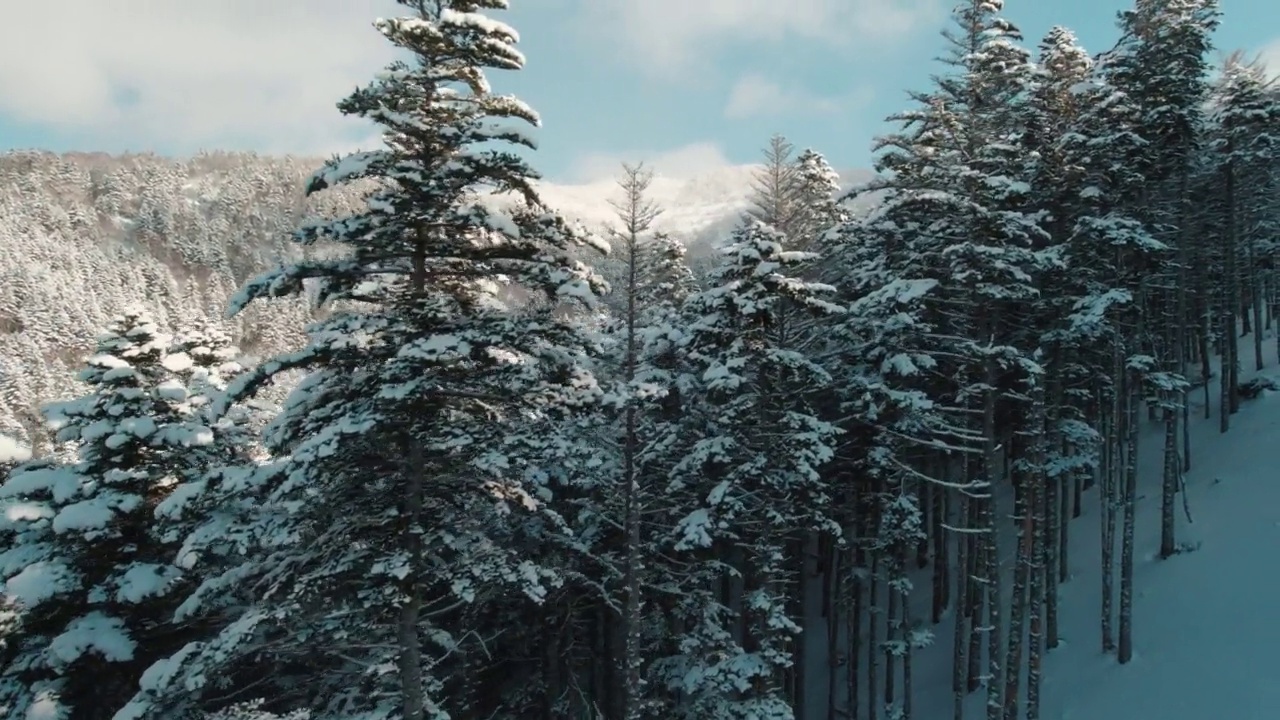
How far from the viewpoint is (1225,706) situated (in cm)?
1878

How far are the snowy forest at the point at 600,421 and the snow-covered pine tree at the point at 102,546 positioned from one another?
7 cm

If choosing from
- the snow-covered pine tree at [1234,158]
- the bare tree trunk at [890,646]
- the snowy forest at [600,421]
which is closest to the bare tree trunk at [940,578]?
the snowy forest at [600,421]

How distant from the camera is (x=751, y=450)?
18.1 metres

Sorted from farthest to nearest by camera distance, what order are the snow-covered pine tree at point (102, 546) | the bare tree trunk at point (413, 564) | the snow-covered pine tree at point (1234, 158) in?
the snow-covered pine tree at point (1234, 158)
the snow-covered pine tree at point (102, 546)
the bare tree trunk at point (413, 564)

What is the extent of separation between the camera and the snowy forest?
10719 mm

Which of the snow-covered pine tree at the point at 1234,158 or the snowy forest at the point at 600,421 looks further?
the snow-covered pine tree at the point at 1234,158

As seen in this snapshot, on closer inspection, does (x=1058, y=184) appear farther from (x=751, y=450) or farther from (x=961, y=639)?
(x=961, y=639)

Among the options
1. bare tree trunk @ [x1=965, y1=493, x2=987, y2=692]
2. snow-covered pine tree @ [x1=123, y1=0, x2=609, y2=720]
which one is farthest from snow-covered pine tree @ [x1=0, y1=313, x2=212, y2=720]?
bare tree trunk @ [x1=965, y1=493, x2=987, y2=692]

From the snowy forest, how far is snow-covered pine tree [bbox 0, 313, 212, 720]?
73mm

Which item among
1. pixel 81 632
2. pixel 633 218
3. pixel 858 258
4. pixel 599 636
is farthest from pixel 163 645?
pixel 858 258

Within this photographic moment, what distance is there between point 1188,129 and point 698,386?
1765cm

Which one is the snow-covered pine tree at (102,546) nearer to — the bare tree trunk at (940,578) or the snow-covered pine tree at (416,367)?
the snow-covered pine tree at (416,367)

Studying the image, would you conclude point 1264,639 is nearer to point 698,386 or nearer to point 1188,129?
point 1188,129

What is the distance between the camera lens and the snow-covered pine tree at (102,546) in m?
13.5
